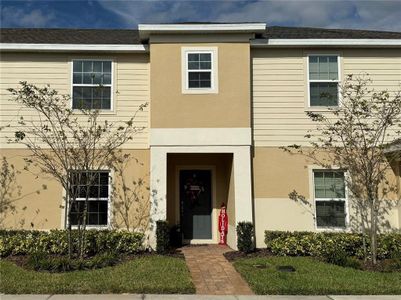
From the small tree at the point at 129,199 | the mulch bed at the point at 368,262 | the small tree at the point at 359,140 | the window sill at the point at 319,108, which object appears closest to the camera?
the mulch bed at the point at 368,262

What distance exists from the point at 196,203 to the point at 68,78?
17.9 ft

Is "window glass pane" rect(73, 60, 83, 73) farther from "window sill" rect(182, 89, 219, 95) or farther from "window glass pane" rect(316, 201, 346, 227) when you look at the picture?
"window glass pane" rect(316, 201, 346, 227)

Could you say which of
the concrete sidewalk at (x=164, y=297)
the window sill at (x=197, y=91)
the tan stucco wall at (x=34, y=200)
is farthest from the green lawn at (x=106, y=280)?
the window sill at (x=197, y=91)

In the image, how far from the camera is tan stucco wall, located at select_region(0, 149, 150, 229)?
1285 centimetres

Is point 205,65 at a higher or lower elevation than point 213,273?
higher

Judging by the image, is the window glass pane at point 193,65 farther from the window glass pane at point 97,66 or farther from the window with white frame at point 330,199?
the window with white frame at point 330,199

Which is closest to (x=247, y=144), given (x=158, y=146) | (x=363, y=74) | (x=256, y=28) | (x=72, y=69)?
(x=158, y=146)

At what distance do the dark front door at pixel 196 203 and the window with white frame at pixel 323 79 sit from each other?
160 inches

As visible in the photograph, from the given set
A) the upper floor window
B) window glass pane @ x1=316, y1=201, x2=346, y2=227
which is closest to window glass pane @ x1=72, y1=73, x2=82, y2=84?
the upper floor window

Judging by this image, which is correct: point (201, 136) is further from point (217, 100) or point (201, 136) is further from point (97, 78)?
point (97, 78)

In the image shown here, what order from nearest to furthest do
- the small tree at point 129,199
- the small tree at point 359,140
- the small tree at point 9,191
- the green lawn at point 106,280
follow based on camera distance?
1. the green lawn at point 106,280
2. the small tree at point 359,140
3. the small tree at point 9,191
4. the small tree at point 129,199

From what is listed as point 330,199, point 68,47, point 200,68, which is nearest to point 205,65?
point 200,68

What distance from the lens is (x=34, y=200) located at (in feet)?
42.3

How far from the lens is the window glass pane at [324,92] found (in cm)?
1337
